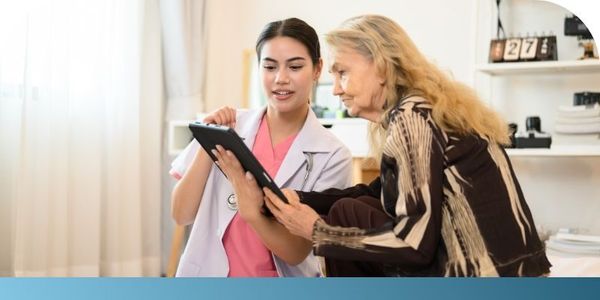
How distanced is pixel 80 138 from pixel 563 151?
2.01 m

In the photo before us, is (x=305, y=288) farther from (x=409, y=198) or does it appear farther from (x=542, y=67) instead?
(x=542, y=67)

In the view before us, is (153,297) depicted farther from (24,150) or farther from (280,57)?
(24,150)

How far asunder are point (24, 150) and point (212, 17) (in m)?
1.45

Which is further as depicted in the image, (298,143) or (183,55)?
(183,55)

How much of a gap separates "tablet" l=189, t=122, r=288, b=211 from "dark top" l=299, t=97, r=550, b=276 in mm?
207

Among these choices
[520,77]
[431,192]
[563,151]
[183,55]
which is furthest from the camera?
[183,55]

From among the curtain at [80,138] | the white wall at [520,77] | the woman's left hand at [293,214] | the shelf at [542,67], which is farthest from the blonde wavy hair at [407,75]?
the white wall at [520,77]

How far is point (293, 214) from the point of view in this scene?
1361 millimetres

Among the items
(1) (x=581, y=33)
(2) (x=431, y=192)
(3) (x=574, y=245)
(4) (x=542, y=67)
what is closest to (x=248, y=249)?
(2) (x=431, y=192)

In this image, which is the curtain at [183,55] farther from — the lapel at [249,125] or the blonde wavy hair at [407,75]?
the blonde wavy hair at [407,75]

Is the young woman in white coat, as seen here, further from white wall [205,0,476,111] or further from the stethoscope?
white wall [205,0,476,111]

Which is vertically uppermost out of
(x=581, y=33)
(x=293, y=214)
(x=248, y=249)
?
(x=581, y=33)

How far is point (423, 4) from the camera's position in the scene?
12.6ft

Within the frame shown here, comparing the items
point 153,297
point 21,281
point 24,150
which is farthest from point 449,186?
point 24,150
